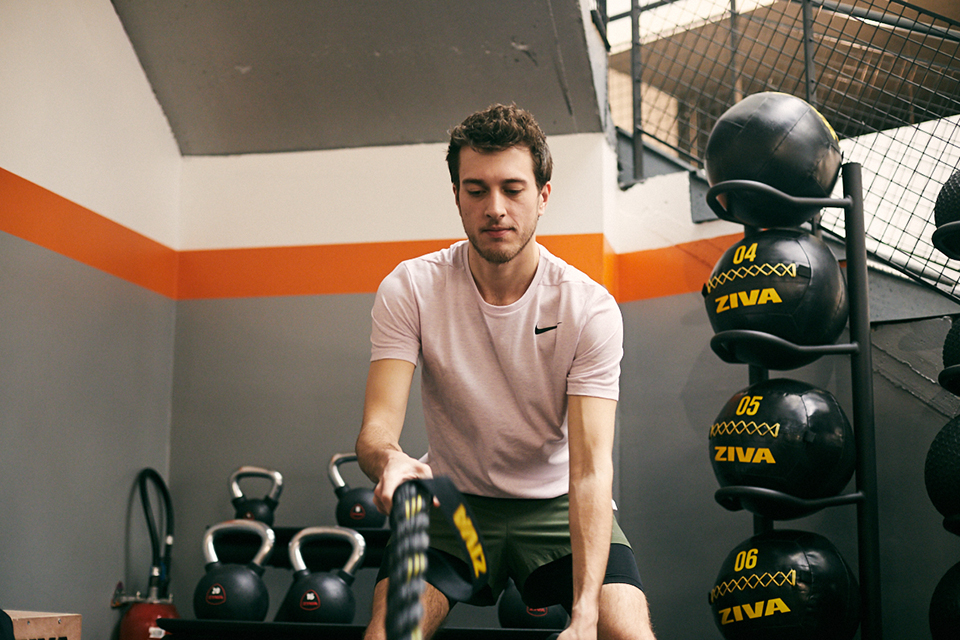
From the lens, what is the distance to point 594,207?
11.0 feet

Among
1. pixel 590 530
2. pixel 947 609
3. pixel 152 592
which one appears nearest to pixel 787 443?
pixel 947 609

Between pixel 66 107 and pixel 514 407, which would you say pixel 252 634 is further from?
pixel 66 107

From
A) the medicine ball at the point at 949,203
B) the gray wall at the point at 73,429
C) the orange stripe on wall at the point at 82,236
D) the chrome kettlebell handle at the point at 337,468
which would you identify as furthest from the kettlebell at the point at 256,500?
the medicine ball at the point at 949,203

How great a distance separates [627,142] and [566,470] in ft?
7.21

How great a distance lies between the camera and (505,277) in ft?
5.89

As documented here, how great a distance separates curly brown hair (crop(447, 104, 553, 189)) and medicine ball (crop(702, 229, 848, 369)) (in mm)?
857

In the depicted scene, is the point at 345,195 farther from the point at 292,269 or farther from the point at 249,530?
the point at 249,530

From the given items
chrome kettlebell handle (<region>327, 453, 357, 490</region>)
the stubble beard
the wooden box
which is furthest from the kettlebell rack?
the stubble beard

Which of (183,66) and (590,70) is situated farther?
(183,66)

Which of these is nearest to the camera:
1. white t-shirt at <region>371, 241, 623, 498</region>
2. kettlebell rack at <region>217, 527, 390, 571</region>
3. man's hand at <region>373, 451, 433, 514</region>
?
man's hand at <region>373, 451, 433, 514</region>

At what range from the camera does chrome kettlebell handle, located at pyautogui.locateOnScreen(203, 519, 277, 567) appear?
2.85m

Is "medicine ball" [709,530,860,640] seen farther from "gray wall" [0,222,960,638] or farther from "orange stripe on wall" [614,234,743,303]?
"orange stripe on wall" [614,234,743,303]

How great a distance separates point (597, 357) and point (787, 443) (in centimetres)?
77

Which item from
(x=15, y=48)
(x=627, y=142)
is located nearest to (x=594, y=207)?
(x=627, y=142)
